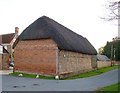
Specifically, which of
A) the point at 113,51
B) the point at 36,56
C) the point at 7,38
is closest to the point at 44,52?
the point at 36,56

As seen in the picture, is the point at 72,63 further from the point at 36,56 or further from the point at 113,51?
the point at 113,51

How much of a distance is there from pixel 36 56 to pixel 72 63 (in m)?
5.69

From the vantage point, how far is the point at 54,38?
3109 centimetres

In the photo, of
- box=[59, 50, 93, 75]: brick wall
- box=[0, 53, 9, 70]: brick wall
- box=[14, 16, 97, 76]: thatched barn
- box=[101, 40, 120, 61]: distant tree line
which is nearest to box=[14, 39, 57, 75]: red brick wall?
box=[14, 16, 97, 76]: thatched barn

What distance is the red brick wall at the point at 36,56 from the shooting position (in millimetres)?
30812

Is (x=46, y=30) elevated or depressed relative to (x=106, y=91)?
elevated

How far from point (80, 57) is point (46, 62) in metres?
10.3

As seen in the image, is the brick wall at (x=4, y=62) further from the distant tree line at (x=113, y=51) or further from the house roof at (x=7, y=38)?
the distant tree line at (x=113, y=51)

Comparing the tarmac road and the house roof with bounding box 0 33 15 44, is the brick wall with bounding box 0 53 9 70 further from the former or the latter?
the tarmac road

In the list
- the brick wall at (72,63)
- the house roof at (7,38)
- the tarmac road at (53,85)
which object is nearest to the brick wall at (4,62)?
the brick wall at (72,63)

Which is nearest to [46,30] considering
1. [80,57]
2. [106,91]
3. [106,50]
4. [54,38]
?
[54,38]

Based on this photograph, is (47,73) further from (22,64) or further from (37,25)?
(37,25)

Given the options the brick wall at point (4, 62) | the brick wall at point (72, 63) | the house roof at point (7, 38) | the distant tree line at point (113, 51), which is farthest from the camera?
the distant tree line at point (113, 51)

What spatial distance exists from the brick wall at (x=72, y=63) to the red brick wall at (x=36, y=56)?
3.94 ft
